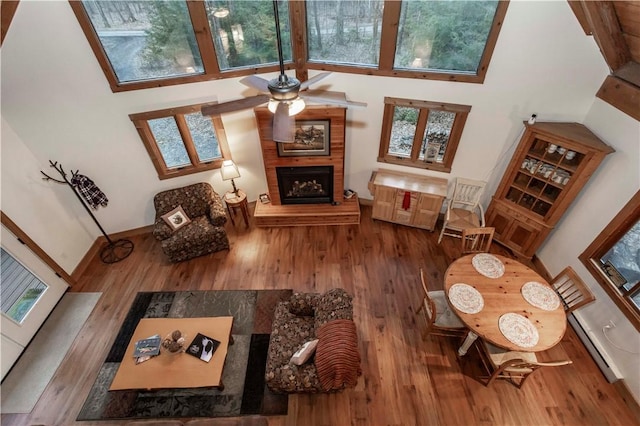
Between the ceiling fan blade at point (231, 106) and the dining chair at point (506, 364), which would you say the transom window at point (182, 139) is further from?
the dining chair at point (506, 364)

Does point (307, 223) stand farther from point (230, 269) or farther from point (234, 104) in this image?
point (234, 104)

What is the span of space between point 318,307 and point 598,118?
415cm

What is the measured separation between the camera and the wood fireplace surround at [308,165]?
440 centimetres

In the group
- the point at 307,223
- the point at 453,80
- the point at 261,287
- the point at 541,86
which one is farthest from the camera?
the point at 307,223

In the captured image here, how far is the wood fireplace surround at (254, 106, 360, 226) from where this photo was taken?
14.4 feet

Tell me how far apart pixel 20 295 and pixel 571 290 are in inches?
273

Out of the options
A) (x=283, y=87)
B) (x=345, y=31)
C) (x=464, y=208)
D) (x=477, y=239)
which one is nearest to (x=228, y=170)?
(x=345, y=31)

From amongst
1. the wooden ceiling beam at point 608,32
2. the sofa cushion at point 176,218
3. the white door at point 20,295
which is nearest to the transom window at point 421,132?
the wooden ceiling beam at point 608,32

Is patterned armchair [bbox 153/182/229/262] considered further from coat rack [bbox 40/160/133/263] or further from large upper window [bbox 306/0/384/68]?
large upper window [bbox 306/0/384/68]

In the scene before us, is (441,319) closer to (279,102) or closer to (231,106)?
(279,102)

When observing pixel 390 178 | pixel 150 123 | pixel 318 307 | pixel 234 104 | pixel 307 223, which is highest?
pixel 234 104

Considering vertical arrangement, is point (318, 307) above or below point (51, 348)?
above

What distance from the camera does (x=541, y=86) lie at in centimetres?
373

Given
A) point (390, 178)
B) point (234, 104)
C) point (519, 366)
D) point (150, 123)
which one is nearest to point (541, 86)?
point (390, 178)
